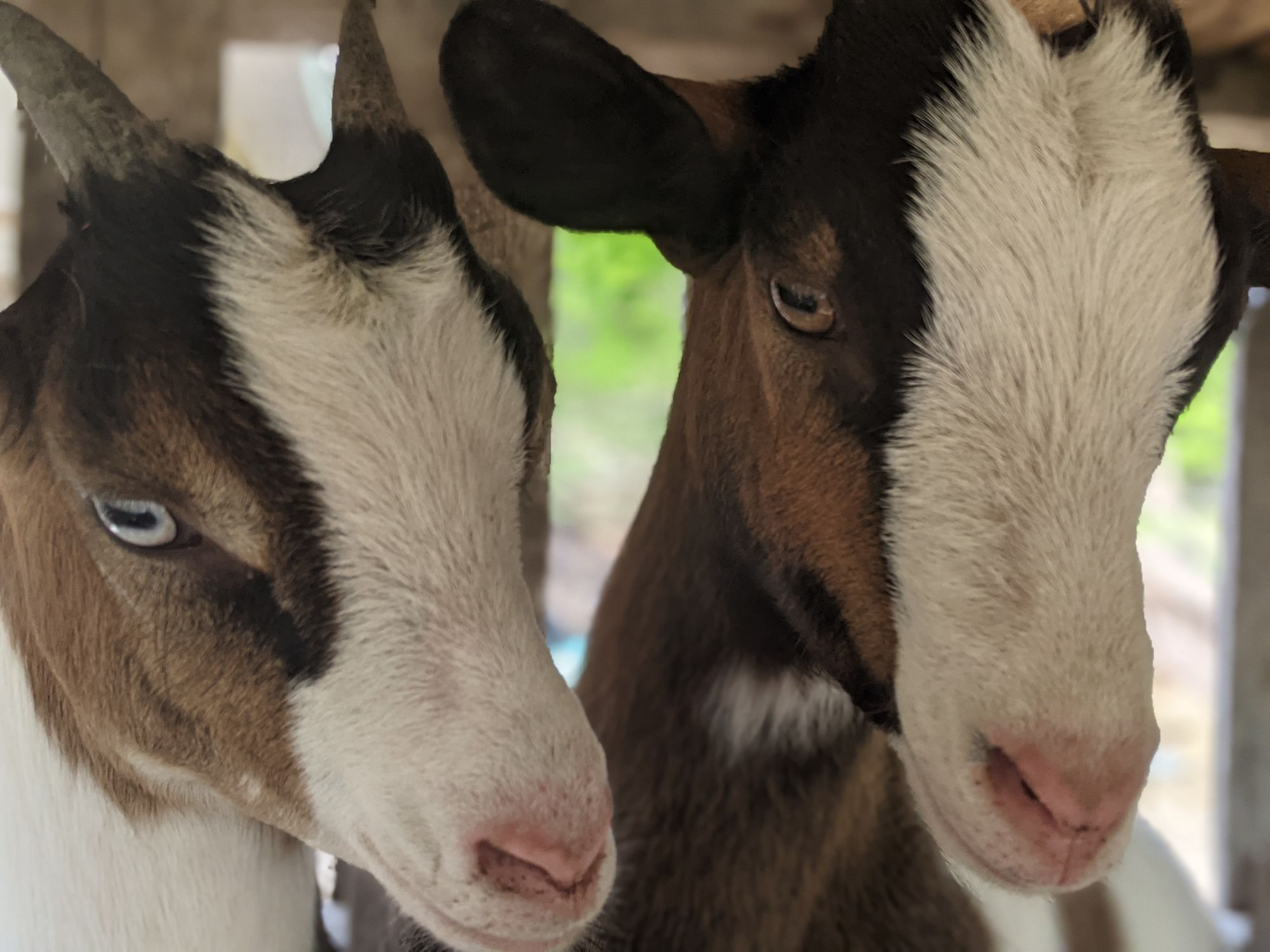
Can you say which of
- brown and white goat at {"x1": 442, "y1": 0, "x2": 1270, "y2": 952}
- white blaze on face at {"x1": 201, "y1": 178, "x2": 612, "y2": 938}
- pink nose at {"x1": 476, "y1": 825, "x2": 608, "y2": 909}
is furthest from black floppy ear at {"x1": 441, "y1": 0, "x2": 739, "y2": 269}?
pink nose at {"x1": 476, "y1": 825, "x2": 608, "y2": 909}

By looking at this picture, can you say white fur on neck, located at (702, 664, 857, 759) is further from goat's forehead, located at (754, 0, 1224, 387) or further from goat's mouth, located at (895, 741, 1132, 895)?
goat's forehead, located at (754, 0, 1224, 387)

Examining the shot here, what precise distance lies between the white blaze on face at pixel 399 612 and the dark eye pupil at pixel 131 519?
0.28ft

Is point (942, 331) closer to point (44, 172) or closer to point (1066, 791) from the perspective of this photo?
point (1066, 791)

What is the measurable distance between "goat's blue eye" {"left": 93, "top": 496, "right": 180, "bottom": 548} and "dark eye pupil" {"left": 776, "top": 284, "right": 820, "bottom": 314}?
361 mm

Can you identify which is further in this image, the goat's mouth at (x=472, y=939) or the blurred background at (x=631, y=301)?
the blurred background at (x=631, y=301)

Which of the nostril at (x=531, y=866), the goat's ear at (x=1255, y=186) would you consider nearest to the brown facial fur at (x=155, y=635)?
the nostril at (x=531, y=866)

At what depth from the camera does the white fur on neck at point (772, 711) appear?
773 mm

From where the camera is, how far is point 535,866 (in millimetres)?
A: 541

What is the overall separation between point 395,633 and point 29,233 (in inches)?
15.7

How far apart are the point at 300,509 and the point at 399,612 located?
7 cm

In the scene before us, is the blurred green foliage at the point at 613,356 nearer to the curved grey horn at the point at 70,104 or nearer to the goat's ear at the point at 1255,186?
the goat's ear at the point at 1255,186

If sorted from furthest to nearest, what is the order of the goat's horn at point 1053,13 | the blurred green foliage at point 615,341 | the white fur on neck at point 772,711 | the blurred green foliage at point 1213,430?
the blurred green foliage at point 1213,430 < the blurred green foliage at point 615,341 < the white fur on neck at point 772,711 < the goat's horn at point 1053,13

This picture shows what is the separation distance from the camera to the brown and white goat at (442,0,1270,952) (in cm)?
57

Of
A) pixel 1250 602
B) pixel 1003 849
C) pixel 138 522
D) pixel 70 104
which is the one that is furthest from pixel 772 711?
pixel 1250 602
